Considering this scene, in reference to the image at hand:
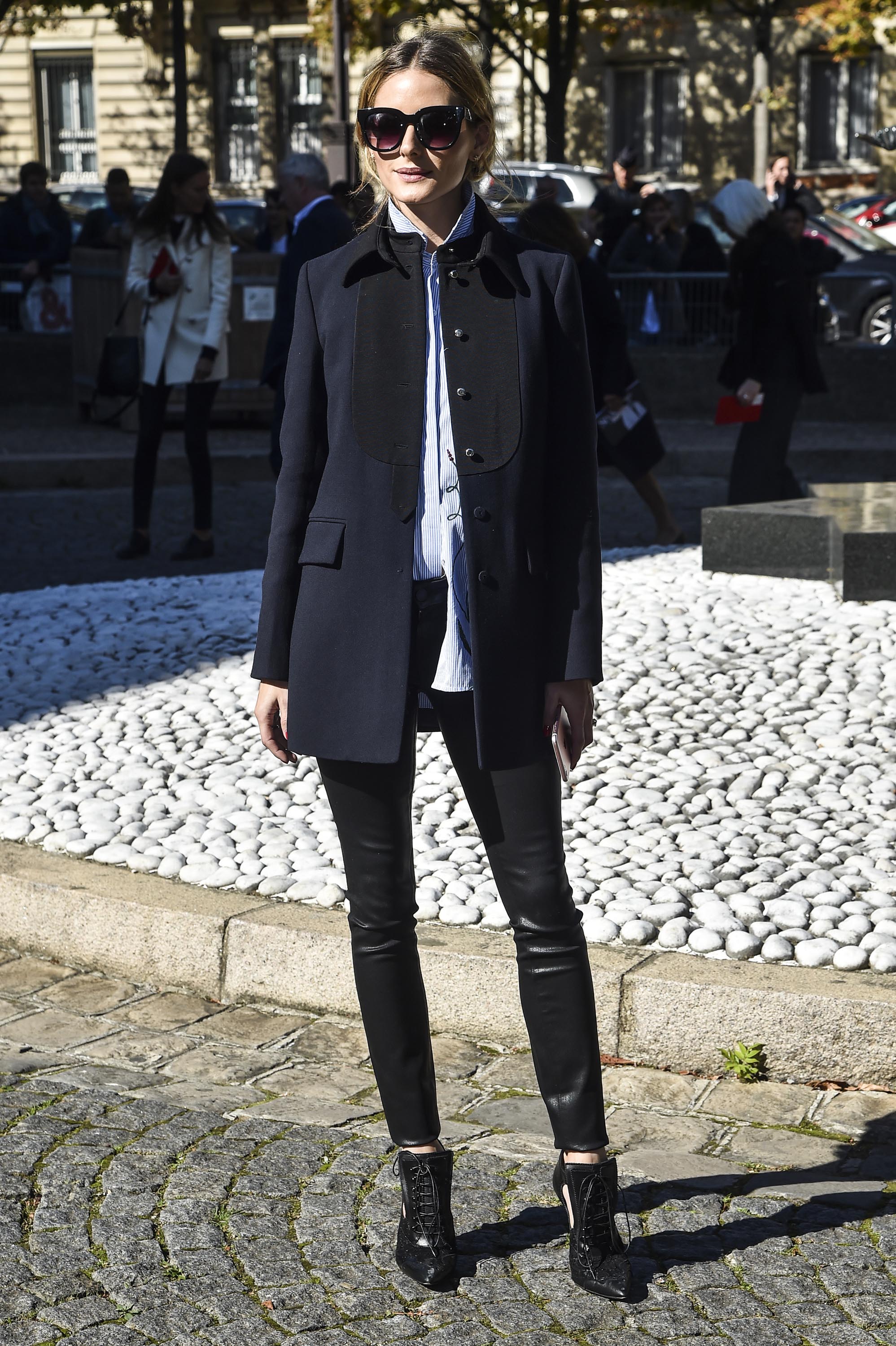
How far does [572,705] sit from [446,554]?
1.08 ft

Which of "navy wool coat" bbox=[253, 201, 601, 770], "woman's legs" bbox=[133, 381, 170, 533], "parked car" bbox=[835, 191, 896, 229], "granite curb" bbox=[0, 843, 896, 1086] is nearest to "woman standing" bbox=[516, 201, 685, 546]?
"woman's legs" bbox=[133, 381, 170, 533]

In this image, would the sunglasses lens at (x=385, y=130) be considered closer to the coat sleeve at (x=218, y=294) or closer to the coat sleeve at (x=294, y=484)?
the coat sleeve at (x=294, y=484)

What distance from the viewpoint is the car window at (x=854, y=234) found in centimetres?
2033

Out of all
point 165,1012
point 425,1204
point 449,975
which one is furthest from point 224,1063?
point 425,1204

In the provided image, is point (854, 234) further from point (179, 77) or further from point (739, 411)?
point (739, 411)

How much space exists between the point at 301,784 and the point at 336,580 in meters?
2.59

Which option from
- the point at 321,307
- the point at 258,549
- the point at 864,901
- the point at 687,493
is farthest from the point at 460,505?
the point at 687,493

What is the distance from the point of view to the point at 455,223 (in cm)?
302

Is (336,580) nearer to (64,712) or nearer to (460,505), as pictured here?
(460,505)

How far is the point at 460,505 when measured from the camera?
2.93m

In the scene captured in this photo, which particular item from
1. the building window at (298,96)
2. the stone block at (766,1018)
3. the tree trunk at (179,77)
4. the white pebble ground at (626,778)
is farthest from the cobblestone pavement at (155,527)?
the building window at (298,96)

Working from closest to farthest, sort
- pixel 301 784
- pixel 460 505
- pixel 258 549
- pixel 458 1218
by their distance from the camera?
1. pixel 460 505
2. pixel 458 1218
3. pixel 301 784
4. pixel 258 549

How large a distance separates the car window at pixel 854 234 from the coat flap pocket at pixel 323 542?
59.1ft

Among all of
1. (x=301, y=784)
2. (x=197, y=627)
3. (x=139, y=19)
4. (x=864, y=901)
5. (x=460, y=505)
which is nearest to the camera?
(x=460, y=505)
